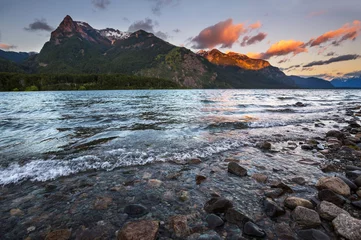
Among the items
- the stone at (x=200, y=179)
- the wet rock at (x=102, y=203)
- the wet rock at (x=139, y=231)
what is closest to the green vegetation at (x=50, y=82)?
the wet rock at (x=102, y=203)

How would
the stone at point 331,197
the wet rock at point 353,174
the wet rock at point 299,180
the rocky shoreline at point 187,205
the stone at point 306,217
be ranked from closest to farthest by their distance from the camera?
the rocky shoreline at point 187,205, the stone at point 306,217, the stone at point 331,197, the wet rock at point 299,180, the wet rock at point 353,174

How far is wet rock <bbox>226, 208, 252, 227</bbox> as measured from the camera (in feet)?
12.4

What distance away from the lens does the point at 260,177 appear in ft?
19.6

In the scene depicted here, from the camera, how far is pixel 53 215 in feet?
13.4

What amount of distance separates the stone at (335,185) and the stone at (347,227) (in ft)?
5.48

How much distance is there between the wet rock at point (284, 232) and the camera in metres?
3.45

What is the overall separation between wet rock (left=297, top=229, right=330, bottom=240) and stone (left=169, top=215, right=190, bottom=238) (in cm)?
217

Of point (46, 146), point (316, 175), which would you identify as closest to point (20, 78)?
point (46, 146)

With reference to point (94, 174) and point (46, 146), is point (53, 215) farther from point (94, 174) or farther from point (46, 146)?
point (46, 146)

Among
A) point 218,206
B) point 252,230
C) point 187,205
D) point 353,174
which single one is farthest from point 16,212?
point 353,174

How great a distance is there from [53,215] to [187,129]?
1012 centimetres

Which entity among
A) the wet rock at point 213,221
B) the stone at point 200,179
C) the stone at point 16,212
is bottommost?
the stone at point 200,179

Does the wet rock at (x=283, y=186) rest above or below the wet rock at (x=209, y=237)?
below

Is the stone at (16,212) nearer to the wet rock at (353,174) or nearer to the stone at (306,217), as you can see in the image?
the stone at (306,217)
